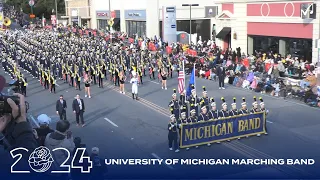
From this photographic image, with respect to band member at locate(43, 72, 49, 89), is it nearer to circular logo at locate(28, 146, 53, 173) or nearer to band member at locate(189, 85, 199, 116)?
band member at locate(189, 85, 199, 116)

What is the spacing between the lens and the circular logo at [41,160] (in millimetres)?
6602

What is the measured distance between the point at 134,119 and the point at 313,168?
7.97m

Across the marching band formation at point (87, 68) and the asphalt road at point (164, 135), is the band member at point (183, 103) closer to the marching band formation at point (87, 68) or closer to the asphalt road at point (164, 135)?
the asphalt road at point (164, 135)

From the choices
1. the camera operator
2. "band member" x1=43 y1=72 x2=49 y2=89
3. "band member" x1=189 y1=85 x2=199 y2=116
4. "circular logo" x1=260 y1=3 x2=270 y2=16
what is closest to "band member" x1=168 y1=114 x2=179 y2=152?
"band member" x1=189 y1=85 x2=199 y2=116

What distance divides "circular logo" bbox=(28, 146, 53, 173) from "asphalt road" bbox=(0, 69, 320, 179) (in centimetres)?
443

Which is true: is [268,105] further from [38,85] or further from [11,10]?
[11,10]

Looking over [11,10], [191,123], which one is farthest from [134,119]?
[11,10]

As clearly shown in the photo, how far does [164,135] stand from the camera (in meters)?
15.8

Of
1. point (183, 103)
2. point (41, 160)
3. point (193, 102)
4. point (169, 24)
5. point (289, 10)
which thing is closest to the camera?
point (41, 160)

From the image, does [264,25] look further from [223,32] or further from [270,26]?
[223,32]

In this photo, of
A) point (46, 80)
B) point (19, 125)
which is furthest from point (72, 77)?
point (19, 125)

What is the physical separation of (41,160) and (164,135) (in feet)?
30.2

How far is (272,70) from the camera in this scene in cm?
2553

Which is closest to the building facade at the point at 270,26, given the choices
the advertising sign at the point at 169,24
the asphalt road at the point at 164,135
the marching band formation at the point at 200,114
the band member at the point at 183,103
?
the advertising sign at the point at 169,24
